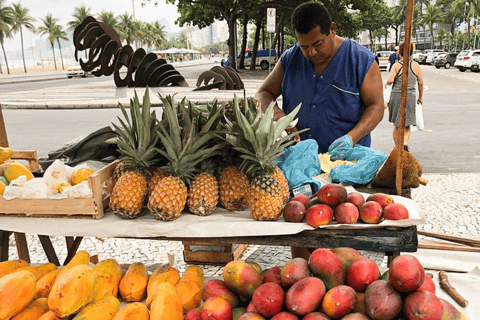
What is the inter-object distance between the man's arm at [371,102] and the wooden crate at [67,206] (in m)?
1.86

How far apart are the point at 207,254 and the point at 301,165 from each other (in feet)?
5.78

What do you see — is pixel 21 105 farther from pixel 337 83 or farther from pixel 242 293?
pixel 242 293

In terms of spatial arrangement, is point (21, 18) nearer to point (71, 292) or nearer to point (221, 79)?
point (221, 79)

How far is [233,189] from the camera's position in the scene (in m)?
2.20

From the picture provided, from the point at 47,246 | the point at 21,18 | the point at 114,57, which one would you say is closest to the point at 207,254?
the point at 47,246

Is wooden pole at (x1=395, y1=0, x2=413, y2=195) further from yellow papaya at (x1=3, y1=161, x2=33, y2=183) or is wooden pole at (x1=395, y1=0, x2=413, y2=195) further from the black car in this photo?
the black car

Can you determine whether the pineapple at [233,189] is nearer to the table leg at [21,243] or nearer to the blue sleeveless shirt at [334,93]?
the blue sleeveless shirt at [334,93]

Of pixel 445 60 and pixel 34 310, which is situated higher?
pixel 445 60

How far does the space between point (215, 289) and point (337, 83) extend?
2047 millimetres

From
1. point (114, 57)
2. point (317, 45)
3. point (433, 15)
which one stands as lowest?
point (317, 45)

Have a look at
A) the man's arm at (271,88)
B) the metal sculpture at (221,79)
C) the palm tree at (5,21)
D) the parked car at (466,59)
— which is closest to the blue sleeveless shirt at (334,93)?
the man's arm at (271,88)

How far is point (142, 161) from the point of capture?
7.26 ft

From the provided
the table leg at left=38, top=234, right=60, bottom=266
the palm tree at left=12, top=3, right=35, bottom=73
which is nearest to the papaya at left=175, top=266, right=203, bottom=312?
the table leg at left=38, top=234, right=60, bottom=266

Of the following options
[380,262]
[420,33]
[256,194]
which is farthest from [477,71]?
[420,33]
